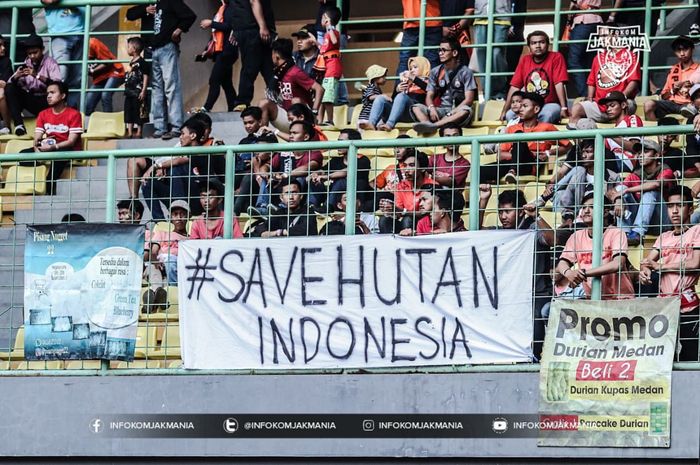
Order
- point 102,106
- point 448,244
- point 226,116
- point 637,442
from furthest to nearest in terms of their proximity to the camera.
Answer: point 102,106 < point 226,116 < point 448,244 < point 637,442

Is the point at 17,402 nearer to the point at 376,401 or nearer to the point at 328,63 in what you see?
the point at 376,401

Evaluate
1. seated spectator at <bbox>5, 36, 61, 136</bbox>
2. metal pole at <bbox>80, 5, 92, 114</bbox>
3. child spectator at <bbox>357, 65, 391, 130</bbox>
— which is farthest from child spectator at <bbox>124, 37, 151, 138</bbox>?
child spectator at <bbox>357, 65, 391, 130</bbox>

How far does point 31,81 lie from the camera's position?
60.3ft

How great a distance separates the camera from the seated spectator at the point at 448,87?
16.9m

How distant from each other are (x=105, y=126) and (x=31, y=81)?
3.20 ft

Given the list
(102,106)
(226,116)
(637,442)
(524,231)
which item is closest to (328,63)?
(226,116)

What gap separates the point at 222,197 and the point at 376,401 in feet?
7.01

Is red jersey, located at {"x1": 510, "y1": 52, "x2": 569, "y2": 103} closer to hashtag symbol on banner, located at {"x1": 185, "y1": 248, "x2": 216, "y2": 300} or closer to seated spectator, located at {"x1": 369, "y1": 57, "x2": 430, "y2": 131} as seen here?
seated spectator, located at {"x1": 369, "y1": 57, "x2": 430, "y2": 131}

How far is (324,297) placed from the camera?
44.4 feet

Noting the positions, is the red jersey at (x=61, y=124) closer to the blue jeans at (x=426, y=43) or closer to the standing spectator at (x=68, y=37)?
the standing spectator at (x=68, y=37)

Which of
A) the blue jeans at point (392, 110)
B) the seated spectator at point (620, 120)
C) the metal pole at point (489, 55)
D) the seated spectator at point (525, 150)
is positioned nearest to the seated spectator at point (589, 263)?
the seated spectator at point (525, 150)

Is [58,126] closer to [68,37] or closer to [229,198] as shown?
[68,37]

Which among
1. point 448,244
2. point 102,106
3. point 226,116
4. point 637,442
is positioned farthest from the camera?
point 102,106

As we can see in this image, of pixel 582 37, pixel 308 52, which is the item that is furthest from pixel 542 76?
pixel 308 52
